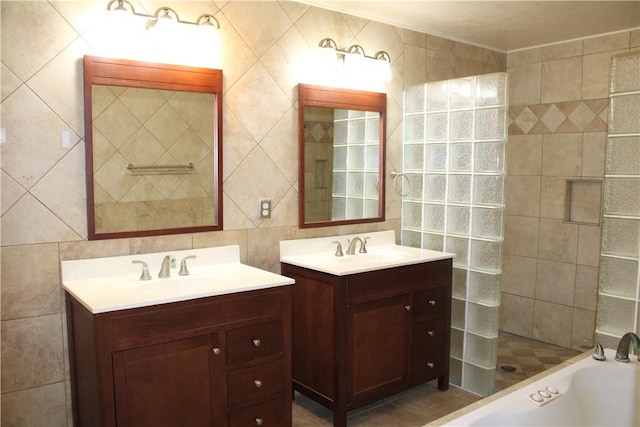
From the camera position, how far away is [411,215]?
3.66 metres

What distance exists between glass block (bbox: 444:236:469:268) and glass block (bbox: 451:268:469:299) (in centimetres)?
4

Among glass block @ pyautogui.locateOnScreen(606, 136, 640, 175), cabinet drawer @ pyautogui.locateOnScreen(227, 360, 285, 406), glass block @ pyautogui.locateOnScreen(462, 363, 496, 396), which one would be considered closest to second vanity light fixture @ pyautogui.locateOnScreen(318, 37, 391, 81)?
glass block @ pyautogui.locateOnScreen(606, 136, 640, 175)

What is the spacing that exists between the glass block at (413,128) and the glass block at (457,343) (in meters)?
1.30

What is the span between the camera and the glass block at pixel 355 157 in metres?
3.42

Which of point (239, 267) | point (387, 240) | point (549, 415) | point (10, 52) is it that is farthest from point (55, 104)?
point (549, 415)

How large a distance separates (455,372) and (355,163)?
4.94 feet

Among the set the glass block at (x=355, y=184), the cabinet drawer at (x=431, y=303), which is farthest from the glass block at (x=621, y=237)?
the glass block at (x=355, y=184)

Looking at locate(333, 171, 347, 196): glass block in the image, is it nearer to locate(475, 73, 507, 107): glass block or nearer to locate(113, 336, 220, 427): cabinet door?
locate(475, 73, 507, 107): glass block

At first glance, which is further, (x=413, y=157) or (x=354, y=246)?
(x=413, y=157)

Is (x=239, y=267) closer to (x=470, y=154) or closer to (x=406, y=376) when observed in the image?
(x=406, y=376)

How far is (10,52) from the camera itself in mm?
2217

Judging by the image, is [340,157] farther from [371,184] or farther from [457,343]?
[457,343]

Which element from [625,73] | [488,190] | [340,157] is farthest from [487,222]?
[625,73]

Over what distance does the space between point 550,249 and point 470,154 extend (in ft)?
4.86
